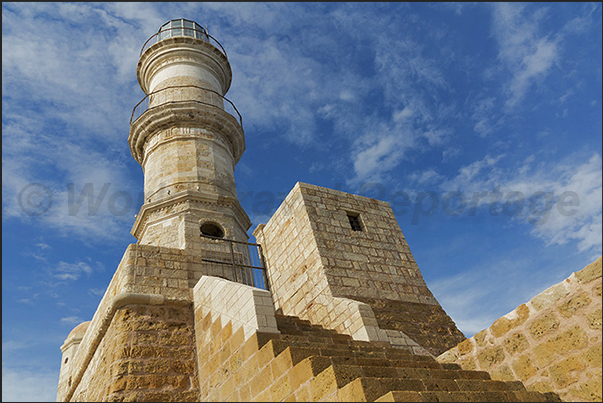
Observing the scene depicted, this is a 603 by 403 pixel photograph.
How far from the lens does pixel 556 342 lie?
447 centimetres

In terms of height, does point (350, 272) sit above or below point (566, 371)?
above

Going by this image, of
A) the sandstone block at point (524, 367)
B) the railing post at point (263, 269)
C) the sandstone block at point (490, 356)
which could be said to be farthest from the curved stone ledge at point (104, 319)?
the sandstone block at point (524, 367)

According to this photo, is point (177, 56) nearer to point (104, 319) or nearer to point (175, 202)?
point (175, 202)

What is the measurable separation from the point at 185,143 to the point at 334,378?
31.2ft

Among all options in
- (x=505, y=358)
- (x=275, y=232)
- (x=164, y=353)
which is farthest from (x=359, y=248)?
(x=164, y=353)

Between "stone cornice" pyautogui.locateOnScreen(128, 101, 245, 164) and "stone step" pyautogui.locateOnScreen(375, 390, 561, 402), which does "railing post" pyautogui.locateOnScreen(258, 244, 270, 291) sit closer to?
"stone cornice" pyautogui.locateOnScreen(128, 101, 245, 164)

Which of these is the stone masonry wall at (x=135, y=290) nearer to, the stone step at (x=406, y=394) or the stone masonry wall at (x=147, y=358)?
the stone masonry wall at (x=147, y=358)

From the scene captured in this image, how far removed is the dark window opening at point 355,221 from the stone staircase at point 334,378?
129 inches

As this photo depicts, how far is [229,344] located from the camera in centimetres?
502

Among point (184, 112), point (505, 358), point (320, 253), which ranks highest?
point (184, 112)

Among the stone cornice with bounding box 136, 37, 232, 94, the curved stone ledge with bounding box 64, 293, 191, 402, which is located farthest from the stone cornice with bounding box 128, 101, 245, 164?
the curved stone ledge with bounding box 64, 293, 191, 402

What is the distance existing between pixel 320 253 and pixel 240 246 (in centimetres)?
373

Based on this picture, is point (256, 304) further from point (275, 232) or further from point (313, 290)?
point (275, 232)

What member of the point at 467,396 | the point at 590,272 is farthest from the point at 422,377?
the point at 590,272
